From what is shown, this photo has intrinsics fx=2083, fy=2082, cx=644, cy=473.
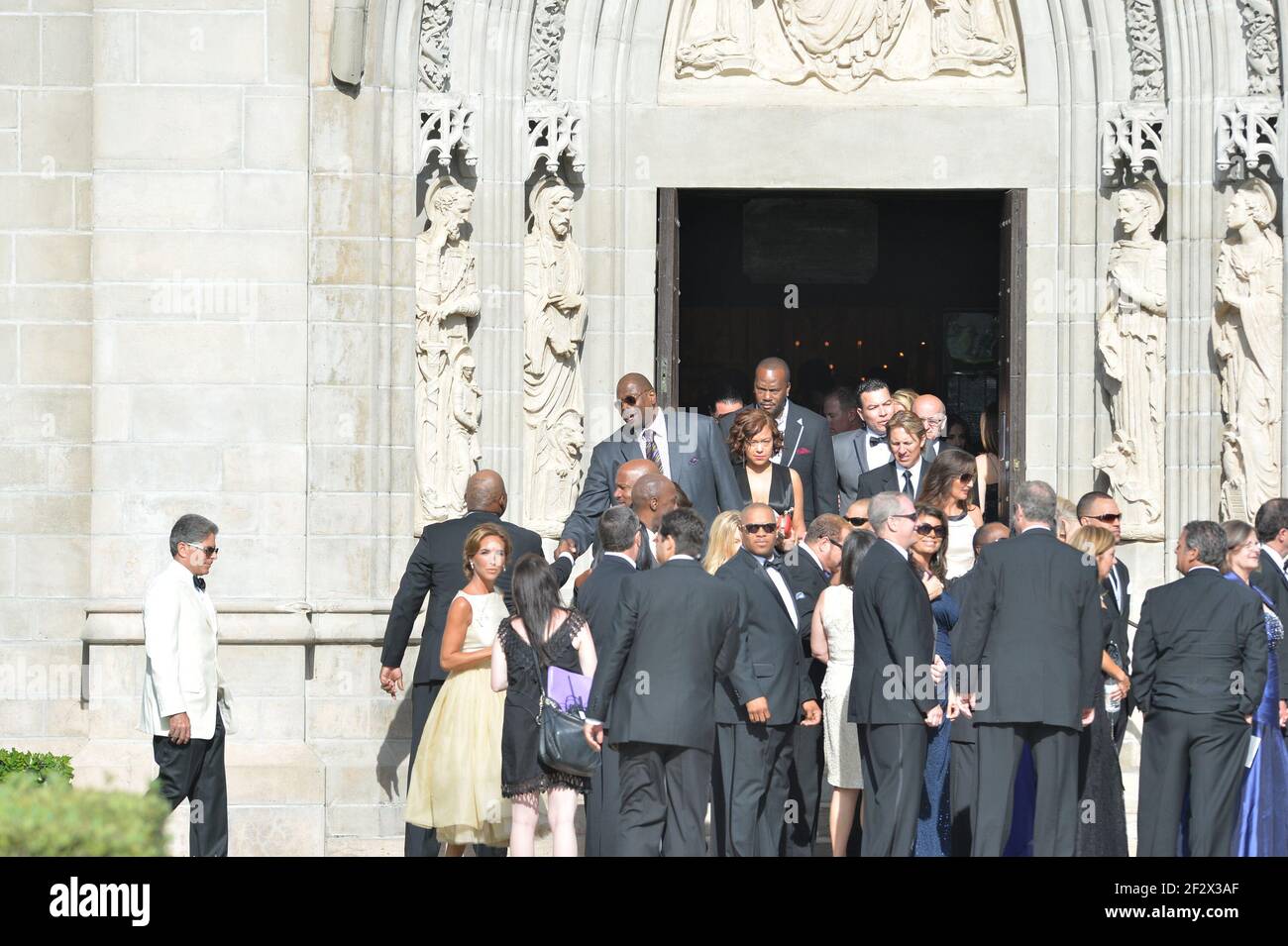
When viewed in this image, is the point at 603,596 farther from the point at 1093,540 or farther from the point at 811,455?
the point at 811,455

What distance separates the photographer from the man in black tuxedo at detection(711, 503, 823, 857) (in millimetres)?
9773

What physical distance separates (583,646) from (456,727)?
116cm

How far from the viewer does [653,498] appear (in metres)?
9.98

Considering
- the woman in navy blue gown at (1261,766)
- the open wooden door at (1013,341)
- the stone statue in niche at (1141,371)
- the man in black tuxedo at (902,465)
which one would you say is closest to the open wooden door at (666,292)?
the man in black tuxedo at (902,465)

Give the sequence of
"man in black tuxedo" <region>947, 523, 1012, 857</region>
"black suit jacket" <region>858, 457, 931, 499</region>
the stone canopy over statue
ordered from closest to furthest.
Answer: "man in black tuxedo" <region>947, 523, 1012, 857</region>
"black suit jacket" <region>858, 457, 931, 499</region>
the stone canopy over statue

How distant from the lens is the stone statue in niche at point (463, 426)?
12594 millimetres

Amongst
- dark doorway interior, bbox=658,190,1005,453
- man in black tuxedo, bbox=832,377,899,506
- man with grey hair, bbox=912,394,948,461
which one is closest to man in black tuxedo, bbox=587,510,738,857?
man in black tuxedo, bbox=832,377,899,506

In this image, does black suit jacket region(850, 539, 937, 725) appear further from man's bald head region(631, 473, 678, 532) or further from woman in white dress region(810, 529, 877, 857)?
man's bald head region(631, 473, 678, 532)

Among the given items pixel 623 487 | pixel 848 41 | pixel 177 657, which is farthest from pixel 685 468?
pixel 848 41

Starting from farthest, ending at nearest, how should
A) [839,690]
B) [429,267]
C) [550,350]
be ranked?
[550,350]
[429,267]
[839,690]

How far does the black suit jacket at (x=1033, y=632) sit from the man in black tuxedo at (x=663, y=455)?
2.04 m

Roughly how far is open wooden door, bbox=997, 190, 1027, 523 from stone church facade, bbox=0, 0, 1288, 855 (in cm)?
3

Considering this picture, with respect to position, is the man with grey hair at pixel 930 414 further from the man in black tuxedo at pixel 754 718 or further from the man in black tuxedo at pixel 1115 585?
the man in black tuxedo at pixel 754 718

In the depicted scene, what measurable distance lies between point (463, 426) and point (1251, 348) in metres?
4.73
